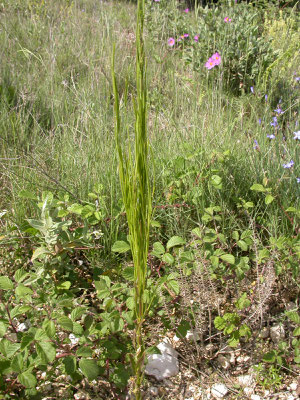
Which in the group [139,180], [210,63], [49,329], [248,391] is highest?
[139,180]

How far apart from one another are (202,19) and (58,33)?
4.56 feet

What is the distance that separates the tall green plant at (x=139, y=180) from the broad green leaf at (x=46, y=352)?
0.25m

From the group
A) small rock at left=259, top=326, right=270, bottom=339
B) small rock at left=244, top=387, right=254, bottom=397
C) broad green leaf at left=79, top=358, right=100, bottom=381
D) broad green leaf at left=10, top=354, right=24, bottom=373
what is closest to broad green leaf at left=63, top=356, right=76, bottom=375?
broad green leaf at left=79, top=358, right=100, bottom=381

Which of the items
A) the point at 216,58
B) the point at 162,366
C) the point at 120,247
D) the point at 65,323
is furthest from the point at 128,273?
the point at 216,58

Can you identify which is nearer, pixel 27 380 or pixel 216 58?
pixel 27 380

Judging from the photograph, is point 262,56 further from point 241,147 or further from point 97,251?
point 97,251

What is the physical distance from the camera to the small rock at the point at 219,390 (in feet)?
4.87

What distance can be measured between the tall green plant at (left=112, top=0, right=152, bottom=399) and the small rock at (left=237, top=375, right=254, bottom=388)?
20.6 inches

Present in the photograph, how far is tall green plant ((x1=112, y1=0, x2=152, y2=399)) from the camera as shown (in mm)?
856

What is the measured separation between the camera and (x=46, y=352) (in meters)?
1.19

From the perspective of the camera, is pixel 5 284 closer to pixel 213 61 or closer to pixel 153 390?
pixel 153 390

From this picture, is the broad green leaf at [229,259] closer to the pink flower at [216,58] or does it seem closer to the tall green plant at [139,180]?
the tall green plant at [139,180]

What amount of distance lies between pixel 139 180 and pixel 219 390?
0.97 meters

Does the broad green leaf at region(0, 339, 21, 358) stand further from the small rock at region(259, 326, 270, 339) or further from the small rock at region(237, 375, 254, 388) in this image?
the small rock at region(259, 326, 270, 339)
